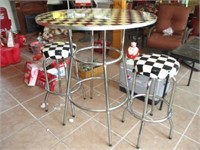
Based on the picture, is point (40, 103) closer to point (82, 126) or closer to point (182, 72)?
point (82, 126)

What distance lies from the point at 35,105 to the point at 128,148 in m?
1.12

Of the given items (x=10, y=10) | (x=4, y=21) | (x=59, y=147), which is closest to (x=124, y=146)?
(x=59, y=147)

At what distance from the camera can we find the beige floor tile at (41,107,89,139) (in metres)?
1.64

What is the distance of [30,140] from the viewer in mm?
1551

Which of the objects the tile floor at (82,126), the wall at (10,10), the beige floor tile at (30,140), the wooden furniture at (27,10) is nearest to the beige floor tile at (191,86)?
the tile floor at (82,126)

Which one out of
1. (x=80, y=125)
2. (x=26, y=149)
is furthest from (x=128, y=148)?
(x=26, y=149)

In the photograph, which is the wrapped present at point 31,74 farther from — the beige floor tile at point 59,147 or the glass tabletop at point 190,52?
the glass tabletop at point 190,52

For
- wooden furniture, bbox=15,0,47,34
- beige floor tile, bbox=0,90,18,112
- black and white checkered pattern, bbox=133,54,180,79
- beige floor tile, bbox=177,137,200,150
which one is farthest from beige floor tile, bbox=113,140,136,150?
wooden furniture, bbox=15,0,47,34

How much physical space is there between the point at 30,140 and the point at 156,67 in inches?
48.1

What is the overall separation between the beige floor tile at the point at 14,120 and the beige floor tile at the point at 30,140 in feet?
0.24

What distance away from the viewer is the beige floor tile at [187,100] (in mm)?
1955

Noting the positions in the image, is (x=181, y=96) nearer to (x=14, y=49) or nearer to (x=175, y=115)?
(x=175, y=115)

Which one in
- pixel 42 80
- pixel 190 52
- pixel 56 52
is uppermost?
pixel 56 52

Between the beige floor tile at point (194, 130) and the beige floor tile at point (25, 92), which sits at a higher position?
the beige floor tile at point (25, 92)
